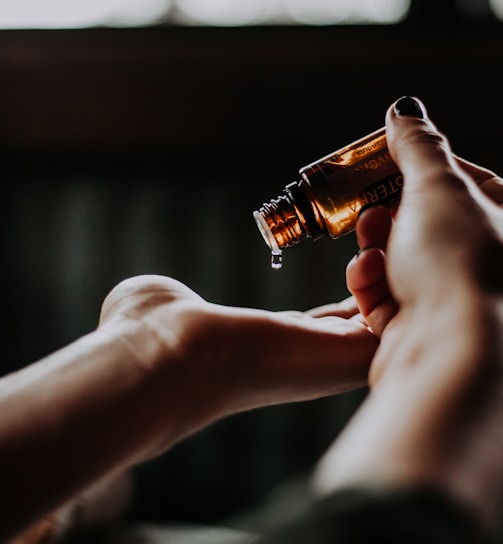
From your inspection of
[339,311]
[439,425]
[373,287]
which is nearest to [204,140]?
[339,311]

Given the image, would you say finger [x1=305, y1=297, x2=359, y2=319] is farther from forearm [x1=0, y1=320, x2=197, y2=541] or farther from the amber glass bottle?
forearm [x1=0, y1=320, x2=197, y2=541]

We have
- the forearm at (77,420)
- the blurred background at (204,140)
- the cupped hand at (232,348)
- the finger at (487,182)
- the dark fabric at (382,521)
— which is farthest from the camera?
the blurred background at (204,140)

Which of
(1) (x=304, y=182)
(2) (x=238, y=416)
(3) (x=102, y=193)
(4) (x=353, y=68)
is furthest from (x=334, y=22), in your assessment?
(1) (x=304, y=182)

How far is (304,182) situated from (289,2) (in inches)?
44.9

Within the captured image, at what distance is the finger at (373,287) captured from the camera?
2.41 feet

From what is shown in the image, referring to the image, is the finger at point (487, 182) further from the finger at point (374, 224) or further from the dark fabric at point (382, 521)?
the dark fabric at point (382, 521)

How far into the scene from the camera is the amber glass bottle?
0.72m

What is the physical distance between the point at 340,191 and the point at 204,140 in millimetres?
1102

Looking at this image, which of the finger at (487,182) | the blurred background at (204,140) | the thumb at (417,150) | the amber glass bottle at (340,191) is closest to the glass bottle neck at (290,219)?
the amber glass bottle at (340,191)

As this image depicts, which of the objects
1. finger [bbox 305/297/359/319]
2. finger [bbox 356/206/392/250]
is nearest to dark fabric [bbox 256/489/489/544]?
finger [bbox 356/206/392/250]

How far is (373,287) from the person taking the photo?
747mm

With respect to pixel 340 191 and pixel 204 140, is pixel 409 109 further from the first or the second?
pixel 204 140

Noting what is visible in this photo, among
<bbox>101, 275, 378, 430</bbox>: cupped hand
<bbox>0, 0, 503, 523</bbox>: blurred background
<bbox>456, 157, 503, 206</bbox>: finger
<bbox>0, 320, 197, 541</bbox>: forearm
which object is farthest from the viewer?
<bbox>0, 0, 503, 523</bbox>: blurred background

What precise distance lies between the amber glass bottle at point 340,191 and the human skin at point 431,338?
2 cm
